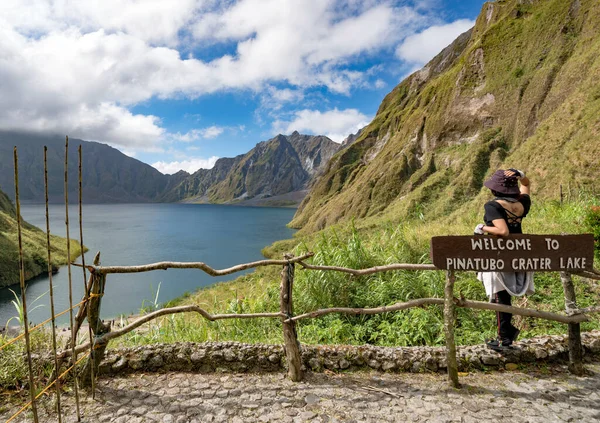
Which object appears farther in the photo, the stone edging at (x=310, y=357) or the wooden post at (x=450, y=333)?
the stone edging at (x=310, y=357)

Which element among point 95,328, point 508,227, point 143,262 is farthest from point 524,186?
point 143,262

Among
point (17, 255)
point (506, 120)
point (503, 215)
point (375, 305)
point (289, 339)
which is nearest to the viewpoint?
point (289, 339)

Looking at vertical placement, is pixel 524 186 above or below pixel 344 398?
above

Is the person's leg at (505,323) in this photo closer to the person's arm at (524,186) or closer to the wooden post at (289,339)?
the person's arm at (524,186)

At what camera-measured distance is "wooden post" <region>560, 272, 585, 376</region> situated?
3996 mm

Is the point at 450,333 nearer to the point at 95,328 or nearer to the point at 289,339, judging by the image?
the point at 289,339

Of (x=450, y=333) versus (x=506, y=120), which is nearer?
(x=450, y=333)

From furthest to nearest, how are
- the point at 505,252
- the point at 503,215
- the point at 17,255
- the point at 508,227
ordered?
the point at 17,255 → the point at 508,227 → the point at 503,215 → the point at 505,252

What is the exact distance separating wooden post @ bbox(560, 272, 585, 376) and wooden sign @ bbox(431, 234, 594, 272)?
352mm

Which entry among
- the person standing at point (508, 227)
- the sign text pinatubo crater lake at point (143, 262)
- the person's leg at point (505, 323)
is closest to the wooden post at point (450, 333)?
the person standing at point (508, 227)

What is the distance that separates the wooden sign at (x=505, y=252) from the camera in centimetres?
370

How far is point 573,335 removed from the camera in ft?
13.4

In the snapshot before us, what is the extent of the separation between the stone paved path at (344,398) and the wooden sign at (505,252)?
4.60 feet

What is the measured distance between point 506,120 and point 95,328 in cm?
4110
